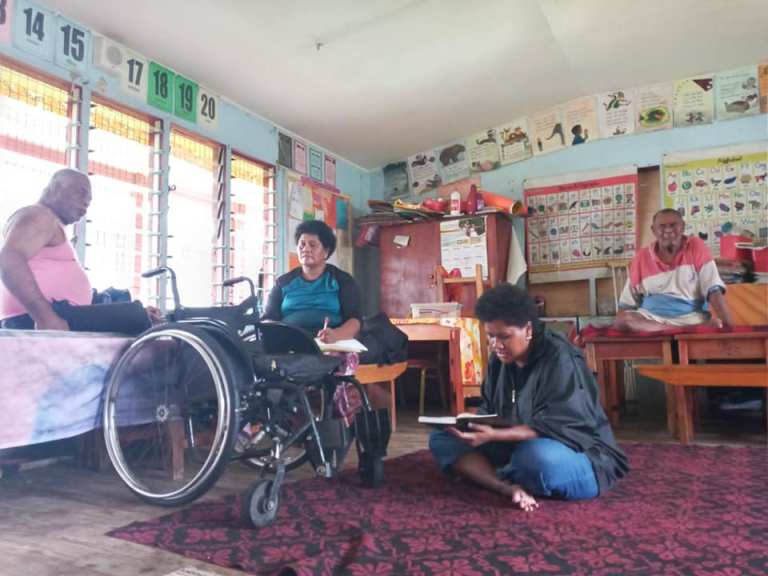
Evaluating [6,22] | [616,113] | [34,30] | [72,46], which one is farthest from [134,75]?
[616,113]

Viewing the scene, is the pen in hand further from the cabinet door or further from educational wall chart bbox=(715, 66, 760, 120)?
educational wall chart bbox=(715, 66, 760, 120)

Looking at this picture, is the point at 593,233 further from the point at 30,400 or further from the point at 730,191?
the point at 30,400

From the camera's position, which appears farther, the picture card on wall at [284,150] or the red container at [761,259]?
the picture card on wall at [284,150]

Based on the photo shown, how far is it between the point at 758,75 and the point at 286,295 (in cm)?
366

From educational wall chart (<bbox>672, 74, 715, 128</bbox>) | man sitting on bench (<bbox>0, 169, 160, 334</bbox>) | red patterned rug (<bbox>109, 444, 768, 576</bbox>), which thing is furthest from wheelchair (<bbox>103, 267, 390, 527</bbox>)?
educational wall chart (<bbox>672, 74, 715, 128</bbox>)

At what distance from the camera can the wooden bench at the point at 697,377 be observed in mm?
2676

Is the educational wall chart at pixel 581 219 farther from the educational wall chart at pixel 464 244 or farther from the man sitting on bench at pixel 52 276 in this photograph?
the man sitting on bench at pixel 52 276

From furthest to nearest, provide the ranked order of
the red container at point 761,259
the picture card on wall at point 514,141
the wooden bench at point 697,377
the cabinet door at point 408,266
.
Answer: the picture card on wall at point 514,141
the cabinet door at point 408,266
the red container at point 761,259
the wooden bench at point 697,377

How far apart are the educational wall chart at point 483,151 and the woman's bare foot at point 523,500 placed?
3668 millimetres

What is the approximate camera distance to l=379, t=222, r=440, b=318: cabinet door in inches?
188

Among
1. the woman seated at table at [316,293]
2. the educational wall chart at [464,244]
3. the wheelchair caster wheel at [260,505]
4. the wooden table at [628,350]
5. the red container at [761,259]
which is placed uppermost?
the educational wall chart at [464,244]

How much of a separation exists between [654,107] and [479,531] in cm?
396

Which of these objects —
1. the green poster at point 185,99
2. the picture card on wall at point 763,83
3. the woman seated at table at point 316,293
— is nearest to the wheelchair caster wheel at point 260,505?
the woman seated at table at point 316,293

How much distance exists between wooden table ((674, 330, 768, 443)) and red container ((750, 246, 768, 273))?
1452 millimetres
